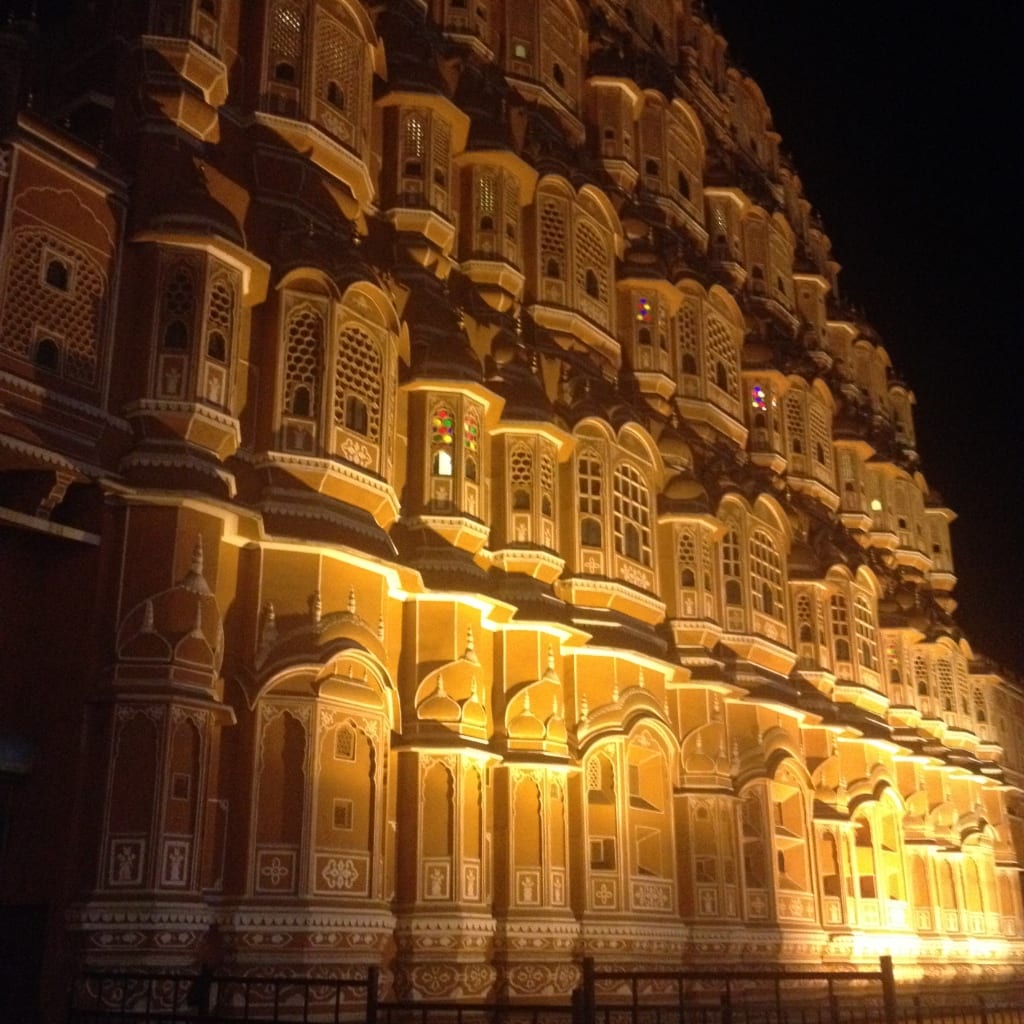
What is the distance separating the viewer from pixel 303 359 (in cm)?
1734

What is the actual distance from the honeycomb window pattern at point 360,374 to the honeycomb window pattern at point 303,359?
1.12 ft

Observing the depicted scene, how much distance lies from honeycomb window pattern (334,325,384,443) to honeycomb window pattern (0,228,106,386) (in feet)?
11.4

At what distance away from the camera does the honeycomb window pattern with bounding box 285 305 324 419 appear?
56.2ft

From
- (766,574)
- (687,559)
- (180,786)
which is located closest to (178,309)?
(180,786)

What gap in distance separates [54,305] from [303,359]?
357 cm

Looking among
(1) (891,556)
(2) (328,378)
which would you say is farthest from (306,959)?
(1) (891,556)

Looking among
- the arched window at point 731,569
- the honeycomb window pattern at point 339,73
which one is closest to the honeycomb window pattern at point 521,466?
the honeycomb window pattern at point 339,73

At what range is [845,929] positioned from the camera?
27422 mm

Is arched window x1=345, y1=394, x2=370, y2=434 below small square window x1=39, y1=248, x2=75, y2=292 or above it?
below

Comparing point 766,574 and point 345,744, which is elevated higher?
point 766,574

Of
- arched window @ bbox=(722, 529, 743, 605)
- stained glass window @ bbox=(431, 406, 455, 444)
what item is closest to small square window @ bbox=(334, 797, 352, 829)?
stained glass window @ bbox=(431, 406, 455, 444)

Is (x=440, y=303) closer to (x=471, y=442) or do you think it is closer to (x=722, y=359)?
(x=471, y=442)

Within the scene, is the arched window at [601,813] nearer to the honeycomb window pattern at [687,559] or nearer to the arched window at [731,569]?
the honeycomb window pattern at [687,559]

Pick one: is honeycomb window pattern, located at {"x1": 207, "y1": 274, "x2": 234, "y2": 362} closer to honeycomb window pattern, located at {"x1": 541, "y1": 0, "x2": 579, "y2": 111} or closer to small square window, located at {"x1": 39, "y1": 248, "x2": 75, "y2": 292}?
small square window, located at {"x1": 39, "y1": 248, "x2": 75, "y2": 292}
